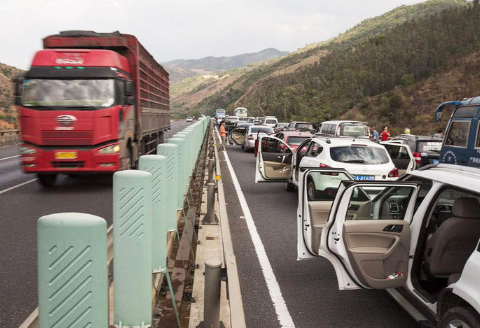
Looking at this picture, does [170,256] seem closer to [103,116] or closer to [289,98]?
[103,116]

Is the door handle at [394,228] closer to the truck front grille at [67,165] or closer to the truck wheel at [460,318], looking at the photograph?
the truck wheel at [460,318]

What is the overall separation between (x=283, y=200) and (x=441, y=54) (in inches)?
1728

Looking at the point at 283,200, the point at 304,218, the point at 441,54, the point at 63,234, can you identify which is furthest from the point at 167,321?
the point at 441,54

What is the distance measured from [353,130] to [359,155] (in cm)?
1102

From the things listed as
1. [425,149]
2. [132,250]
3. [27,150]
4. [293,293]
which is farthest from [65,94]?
[425,149]

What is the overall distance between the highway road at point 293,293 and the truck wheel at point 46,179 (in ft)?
20.4

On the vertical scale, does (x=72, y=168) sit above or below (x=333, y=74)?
below

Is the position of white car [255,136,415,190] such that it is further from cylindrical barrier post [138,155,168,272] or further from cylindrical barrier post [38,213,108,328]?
cylindrical barrier post [38,213,108,328]

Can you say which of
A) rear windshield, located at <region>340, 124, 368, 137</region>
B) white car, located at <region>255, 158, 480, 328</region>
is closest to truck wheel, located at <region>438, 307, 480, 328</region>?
white car, located at <region>255, 158, 480, 328</region>

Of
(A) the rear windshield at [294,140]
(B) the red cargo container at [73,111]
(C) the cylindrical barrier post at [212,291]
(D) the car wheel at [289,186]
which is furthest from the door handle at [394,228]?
(A) the rear windshield at [294,140]

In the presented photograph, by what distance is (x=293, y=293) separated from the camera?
5645 millimetres

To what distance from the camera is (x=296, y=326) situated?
473cm

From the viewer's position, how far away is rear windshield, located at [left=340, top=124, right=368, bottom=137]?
67.7ft

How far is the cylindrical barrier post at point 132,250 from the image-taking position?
3.76 meters
